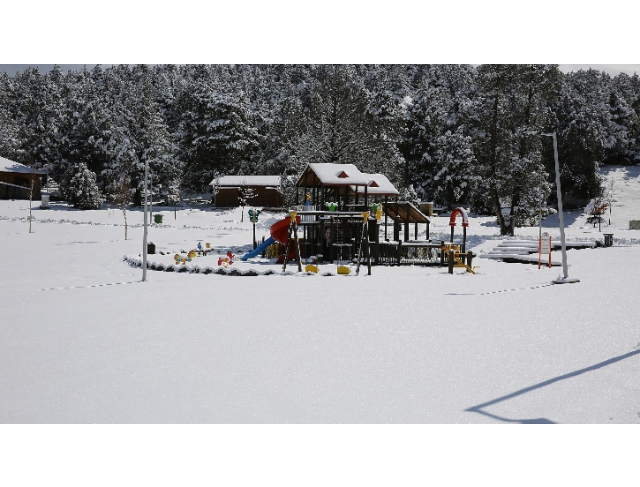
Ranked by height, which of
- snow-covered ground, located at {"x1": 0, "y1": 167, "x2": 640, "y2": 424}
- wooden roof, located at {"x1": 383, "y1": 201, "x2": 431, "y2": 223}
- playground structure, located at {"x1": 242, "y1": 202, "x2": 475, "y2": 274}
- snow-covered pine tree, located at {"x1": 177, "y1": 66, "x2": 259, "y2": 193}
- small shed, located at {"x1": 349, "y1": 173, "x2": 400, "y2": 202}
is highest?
snow-covered pine tree, located at {"x1": 177, "y1": 66, "x2": 259, "y2": 193}

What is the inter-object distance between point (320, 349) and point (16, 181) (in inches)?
2407

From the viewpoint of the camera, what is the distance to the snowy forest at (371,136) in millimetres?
38688

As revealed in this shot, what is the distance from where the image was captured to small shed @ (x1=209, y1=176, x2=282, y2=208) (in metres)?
59.0

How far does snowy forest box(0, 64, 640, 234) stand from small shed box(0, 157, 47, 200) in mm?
4260

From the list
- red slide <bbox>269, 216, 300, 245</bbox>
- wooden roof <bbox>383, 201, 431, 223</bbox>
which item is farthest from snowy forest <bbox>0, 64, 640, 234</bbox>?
red slide <bbox>269, 216, 300, 245</bbox>

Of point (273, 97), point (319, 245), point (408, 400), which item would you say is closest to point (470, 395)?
point (408, 400)

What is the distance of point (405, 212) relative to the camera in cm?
3078

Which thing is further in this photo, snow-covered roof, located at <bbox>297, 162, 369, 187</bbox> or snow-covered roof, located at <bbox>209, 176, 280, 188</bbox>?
snow-covered roof, located at <bbox>209, 176, 280, 188</bbox>

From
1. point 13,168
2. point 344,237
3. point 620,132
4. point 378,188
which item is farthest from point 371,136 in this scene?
point 13,168

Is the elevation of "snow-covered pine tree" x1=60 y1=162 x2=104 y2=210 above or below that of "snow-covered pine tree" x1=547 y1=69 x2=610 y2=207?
below

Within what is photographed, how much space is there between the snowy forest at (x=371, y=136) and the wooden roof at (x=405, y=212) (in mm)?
10087

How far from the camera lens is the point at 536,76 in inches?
1489

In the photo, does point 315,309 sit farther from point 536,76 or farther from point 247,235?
point 536,76

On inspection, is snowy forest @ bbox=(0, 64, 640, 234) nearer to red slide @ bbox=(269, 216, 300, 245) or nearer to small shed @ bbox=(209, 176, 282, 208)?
small shed @ bbox=(209, 176, 282, 208)
